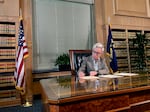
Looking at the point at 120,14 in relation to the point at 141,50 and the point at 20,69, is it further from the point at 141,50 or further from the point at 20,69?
the point at 20,69

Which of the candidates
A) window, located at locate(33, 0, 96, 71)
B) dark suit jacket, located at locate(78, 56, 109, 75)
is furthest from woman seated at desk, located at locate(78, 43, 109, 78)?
window, located at locate(33, 0, 96, 71)

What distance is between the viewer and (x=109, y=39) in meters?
4.92

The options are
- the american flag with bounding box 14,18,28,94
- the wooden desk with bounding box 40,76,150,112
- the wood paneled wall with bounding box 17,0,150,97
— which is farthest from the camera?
the wood paneled wall with bounding box 17,0,150,97

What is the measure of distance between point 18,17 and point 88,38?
235 cm

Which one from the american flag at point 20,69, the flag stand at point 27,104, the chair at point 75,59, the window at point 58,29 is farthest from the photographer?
the window at point 58,29

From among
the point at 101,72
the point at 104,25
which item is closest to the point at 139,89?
the point at 101,72

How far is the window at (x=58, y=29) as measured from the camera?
5113mm

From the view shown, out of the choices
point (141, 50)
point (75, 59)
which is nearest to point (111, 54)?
point (141, 50)

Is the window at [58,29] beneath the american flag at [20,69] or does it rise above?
above

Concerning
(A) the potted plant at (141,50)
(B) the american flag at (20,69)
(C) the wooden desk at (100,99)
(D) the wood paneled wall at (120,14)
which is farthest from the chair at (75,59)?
(A) the potted plant at (141,50)

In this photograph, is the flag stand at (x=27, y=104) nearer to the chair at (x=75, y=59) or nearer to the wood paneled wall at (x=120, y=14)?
the wood paneled wall at (x=120, y=14)

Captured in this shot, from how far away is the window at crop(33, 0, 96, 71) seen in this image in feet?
16.8

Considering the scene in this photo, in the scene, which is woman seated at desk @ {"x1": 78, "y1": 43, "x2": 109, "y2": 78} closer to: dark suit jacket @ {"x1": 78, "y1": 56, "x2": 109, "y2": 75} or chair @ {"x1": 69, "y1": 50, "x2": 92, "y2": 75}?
dark suit jacket @ {"x1": 78, "y1": 56, "x2": 109, "y2": 75}

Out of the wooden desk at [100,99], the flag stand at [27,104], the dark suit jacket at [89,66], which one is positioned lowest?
the flag stand at [27,104]
